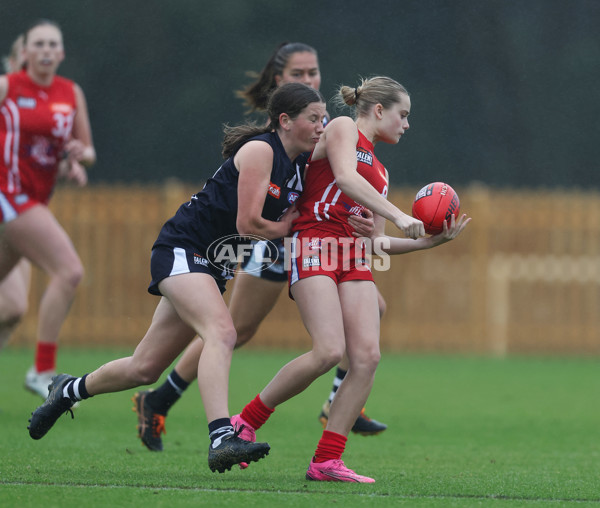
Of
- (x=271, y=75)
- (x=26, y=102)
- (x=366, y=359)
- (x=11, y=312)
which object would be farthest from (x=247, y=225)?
(x=11, y=312)

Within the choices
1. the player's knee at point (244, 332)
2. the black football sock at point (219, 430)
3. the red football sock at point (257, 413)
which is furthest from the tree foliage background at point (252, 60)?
the black football sock at point (219, 430)

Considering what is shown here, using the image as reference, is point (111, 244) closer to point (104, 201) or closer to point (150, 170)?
point (104, 201)

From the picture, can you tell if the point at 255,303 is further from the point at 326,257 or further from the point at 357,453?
the point at 326,257

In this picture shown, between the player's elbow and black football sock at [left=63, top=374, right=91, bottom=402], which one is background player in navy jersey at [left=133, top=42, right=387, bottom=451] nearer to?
black football sock at [left=63, top=374, right=91, bottom=402]

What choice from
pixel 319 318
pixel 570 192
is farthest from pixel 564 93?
pixel 319 318

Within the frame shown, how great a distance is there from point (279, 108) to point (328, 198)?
0.51 metres

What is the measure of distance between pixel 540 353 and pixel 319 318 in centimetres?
1192

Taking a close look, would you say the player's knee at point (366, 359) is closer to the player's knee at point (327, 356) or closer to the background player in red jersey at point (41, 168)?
the player's knee at point (327, 356)

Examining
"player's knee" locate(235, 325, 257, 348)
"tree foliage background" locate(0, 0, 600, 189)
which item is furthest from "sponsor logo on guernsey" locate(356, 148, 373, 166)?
"tree foliage background" locate(0, 0, 600, 189)

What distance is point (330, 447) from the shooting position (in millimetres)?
5441

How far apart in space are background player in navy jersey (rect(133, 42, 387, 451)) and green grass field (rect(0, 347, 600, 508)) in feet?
0.56

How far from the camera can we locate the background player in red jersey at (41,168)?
803 cm

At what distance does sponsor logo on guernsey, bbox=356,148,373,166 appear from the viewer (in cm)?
570

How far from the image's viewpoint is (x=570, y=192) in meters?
21.5
